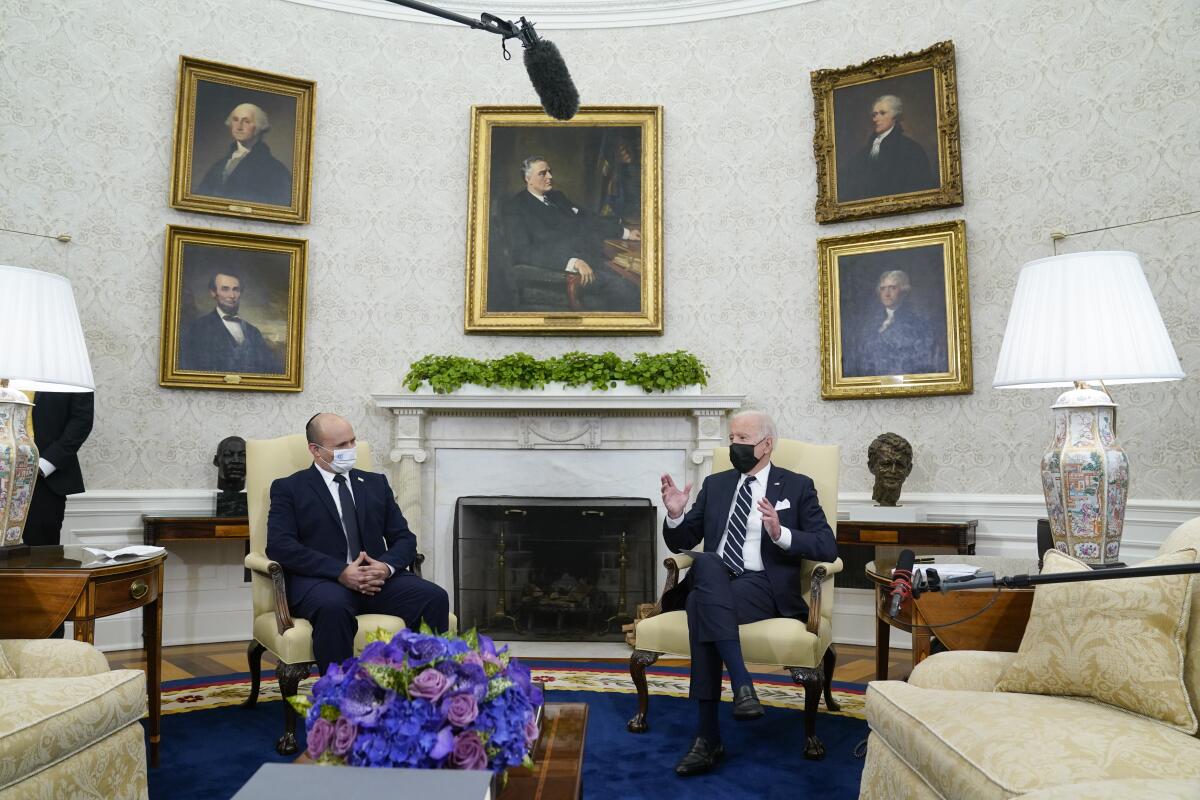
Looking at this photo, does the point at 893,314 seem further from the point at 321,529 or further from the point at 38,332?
the point at 38,332

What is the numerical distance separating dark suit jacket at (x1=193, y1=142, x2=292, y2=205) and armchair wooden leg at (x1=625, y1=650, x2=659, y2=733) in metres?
4.11

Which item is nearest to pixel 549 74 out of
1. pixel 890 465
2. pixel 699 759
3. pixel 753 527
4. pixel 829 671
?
pixel 753 527

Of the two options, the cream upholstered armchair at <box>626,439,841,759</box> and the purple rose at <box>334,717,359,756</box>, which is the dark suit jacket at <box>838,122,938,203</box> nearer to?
the cream upholstered armchair at <box>626,439,841,759</box>

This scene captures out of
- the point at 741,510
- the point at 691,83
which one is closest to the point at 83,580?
the point at 741,510

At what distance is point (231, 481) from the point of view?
534 centimetres

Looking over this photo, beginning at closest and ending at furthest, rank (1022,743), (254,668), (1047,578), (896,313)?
(1047,578) → (1022,743) → (254,668) → (896,313)

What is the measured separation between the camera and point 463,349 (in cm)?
607

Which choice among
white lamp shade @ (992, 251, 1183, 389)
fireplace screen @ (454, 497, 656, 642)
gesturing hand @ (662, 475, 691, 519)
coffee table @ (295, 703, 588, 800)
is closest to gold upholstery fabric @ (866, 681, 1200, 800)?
coffee table @ (295, 703, 588, 800)

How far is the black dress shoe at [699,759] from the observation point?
3.22m

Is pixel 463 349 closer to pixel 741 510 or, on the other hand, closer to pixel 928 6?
pixel 741 510

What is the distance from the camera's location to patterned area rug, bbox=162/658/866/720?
163 inches

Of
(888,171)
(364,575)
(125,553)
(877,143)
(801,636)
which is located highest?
(877,143)

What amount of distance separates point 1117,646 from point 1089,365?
3.66 ft

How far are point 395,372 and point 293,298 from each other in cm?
87
